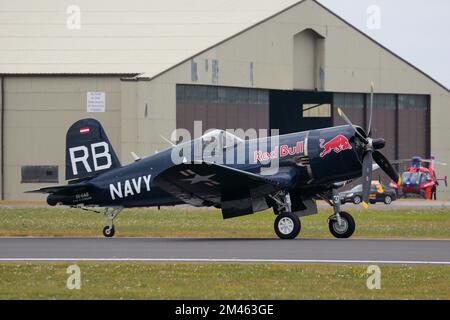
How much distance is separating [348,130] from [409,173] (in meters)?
35.9

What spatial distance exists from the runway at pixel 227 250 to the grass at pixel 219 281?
1305 millimetres

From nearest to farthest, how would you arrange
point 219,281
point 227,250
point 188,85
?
point 219,281 → point 227,250 → point 188,85

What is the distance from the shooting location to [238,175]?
79.0 feet

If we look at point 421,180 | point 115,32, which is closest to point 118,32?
point 115,32

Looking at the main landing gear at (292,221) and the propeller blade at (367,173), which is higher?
the propeller blade at (367,173)

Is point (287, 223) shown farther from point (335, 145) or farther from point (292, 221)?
point (335, 145)

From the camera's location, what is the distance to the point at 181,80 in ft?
166

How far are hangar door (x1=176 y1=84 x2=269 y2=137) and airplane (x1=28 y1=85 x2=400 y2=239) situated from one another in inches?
966

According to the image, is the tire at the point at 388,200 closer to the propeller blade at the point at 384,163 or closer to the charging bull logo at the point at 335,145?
the propeller blade at the point at 384,163

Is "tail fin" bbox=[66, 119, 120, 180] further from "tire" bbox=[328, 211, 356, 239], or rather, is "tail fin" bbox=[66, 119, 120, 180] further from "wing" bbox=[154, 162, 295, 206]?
"tire" bbox=[328, 211, 356, 239]

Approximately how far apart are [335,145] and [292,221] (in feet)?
6.70

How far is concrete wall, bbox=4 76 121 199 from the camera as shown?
50.9 meters

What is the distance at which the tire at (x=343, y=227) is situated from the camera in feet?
83.1

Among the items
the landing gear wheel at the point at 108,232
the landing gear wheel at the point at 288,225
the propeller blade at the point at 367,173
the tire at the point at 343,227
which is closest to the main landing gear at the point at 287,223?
the landing gear wheel at the point at 288,225
